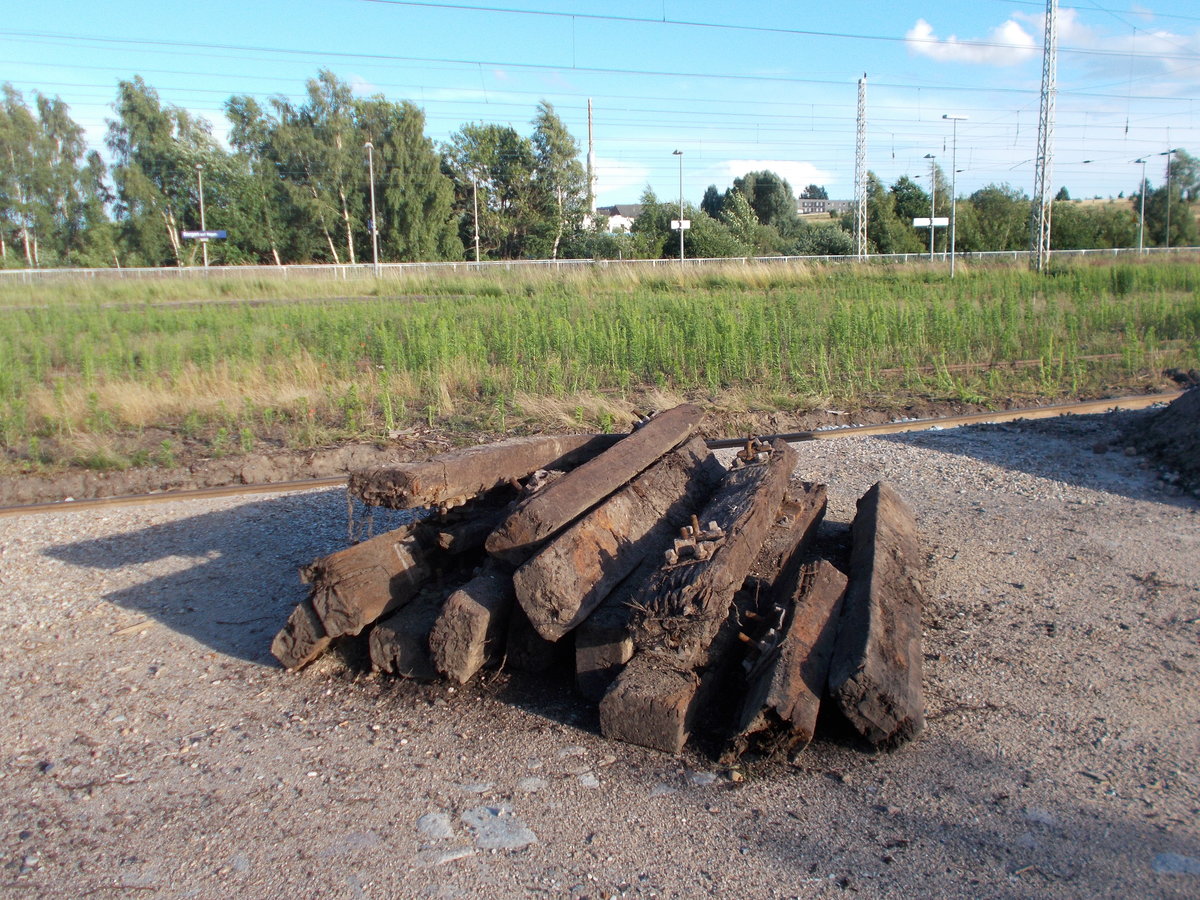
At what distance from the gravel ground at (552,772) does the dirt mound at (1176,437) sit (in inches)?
73.6

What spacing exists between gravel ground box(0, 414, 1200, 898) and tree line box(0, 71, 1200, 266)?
156ft

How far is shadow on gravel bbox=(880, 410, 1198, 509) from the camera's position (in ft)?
23.3

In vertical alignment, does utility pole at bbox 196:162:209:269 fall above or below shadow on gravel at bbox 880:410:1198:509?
above

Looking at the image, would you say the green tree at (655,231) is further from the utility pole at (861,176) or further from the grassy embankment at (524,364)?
the grassy embankment at (524,364)

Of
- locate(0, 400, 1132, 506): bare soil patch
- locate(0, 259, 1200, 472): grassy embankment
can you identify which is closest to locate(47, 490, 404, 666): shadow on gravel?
locate(0, 400, 1132, 506): bare soil patch

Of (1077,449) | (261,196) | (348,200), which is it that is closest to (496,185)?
(348,200)

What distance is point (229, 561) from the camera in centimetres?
595

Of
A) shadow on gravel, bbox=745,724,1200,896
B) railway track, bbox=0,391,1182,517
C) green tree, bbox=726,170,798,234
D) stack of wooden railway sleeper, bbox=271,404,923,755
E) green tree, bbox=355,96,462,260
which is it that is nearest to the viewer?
shadow on gravel, bbox=745,724,1200,896

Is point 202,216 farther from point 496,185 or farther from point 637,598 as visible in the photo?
point 637,598

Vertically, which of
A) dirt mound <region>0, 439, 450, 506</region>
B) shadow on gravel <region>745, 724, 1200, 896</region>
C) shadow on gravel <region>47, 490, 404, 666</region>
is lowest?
shadow on gravel <region>745, 724, 1200, 896</region>

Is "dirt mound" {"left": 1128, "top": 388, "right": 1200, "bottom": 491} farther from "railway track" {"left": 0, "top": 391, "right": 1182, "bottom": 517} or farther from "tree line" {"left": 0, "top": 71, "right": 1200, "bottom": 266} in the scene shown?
"tree line" {"left": 0, "top": 71, "right": 1200, "bottom": 266}

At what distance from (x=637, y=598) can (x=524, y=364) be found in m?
8.59

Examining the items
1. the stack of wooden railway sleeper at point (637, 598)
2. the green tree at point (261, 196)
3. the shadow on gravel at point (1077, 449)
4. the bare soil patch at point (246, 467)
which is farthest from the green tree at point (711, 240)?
the stack of wooden railway sleeper at point (637, 598)

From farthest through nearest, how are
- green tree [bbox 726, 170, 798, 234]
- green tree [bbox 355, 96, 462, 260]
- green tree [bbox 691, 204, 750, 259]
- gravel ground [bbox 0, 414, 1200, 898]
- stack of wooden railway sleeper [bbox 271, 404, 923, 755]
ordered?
green tree [bbox 726, 170, 798, 234] → green tree [bbox 355, 96, 462, 260] → green tree [bbox 691, 204, 750, 259] → stack of wooden railway sleeper [bbox 271, 404, 923, 755] → gravel ground [bbox 0, 414, 1200, 898]
